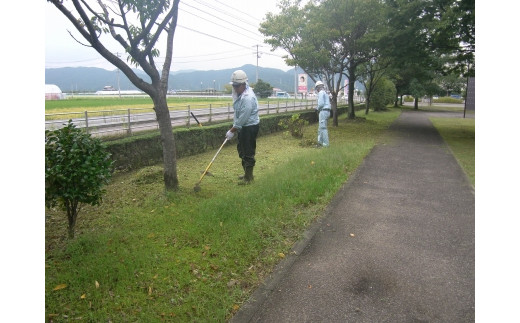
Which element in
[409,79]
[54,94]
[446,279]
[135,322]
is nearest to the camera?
[135,322]

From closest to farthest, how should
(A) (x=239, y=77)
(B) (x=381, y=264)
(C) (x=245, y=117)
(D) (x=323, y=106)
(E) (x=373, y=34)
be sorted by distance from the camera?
(B) (x=381, y=264) < (A) (x=239, y=77) < (C) (x=245, y=117) < (D) (x=323, y=106) < (E) (x=373, y=34)

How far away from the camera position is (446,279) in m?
3.19

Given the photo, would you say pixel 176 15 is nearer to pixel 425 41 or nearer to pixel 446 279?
pixel 446 279

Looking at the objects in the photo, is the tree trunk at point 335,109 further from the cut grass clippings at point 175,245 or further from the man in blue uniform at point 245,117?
the man in blue uniform at point 245,117

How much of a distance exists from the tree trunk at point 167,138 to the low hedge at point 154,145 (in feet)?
3.90

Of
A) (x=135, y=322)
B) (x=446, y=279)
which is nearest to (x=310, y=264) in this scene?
(x=446, y=279)

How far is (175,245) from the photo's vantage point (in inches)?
150

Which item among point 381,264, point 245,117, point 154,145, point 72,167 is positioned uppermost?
point 245,117

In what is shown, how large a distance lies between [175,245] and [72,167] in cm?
134

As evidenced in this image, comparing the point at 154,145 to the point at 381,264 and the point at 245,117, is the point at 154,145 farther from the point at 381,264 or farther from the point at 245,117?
the point at 381,264

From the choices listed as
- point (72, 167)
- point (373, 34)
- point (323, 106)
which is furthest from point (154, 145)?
point (373, 34)

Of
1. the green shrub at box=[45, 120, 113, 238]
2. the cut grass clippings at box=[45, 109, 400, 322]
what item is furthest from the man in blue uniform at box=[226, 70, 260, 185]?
the green shrub at box=[45, 120, 113, 238]

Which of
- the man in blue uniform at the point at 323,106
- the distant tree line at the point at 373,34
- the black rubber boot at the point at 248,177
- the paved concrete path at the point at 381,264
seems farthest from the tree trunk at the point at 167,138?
the distant tree line at the point at 373,34

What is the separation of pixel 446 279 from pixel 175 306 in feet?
7.90
